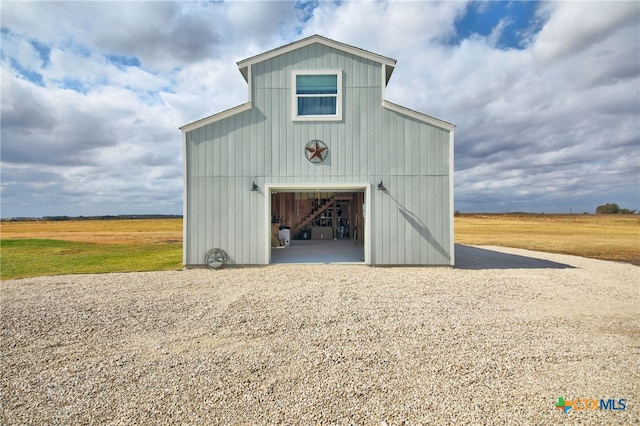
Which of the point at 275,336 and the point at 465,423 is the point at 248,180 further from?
the point at 465,423

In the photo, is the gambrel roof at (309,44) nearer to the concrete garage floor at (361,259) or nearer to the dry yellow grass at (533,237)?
the concrete garage floor at (361,259)

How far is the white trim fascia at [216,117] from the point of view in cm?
1045

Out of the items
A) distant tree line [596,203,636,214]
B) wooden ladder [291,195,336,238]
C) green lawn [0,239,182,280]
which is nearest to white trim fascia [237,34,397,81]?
green lawn [0,239,182,280]

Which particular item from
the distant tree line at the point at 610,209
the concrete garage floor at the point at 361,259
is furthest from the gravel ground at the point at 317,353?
the distant tree line at the point at 610,209

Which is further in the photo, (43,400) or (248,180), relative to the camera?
(248,180)

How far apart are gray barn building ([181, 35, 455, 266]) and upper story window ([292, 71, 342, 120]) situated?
0.12 ft

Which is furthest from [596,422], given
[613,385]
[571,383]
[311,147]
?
[311,147]

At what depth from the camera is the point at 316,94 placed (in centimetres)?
1073

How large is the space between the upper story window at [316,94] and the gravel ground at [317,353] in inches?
226

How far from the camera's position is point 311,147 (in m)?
10.6

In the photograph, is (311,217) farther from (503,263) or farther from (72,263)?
(72,263)

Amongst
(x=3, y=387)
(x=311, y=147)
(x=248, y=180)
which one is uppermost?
(x=311, y=147)

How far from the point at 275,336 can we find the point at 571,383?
3.80m

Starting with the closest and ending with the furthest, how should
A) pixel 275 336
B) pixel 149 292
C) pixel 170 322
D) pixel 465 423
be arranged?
pixel 465 423
pixel 275 336
pixel 170 322
pixel 149 292
